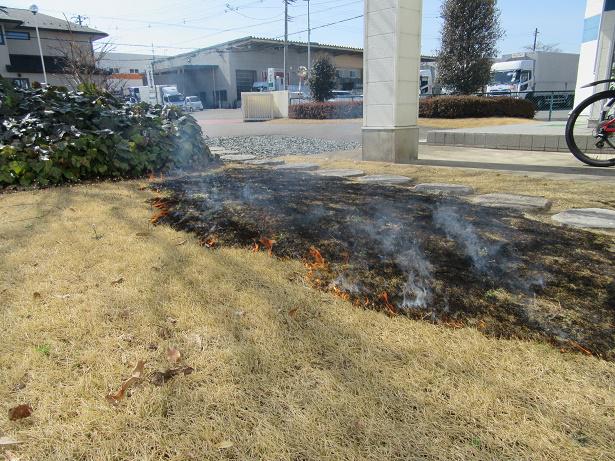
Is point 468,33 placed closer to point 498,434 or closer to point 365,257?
point 365,257

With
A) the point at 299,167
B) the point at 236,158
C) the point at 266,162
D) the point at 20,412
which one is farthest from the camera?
the point at 236,158

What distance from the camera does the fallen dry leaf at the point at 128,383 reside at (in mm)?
1421

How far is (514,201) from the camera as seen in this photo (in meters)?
3.64

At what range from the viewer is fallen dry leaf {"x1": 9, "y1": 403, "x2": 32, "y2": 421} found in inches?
53.3

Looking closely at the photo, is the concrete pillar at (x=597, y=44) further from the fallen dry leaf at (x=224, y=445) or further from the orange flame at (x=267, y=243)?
the fallen dry leaf at (x=224, y=445)

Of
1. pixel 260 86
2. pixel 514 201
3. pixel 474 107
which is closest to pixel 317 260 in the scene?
pixel 514 201

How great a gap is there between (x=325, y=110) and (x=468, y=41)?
24.2ft

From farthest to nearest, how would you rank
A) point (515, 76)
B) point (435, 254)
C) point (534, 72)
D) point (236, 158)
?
1. point (534, 72)
2. point (515, 76)
3. point (236, 158)
4. point (435, 254)

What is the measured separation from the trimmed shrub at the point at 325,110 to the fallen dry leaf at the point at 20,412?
2070 centimetres

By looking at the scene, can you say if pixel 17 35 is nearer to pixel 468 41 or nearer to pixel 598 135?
pixel 468 41

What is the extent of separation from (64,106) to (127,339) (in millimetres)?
5100

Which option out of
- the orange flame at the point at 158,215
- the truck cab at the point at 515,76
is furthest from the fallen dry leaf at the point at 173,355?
the truck cab at the point at 515,76

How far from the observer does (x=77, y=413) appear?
1.37 metres

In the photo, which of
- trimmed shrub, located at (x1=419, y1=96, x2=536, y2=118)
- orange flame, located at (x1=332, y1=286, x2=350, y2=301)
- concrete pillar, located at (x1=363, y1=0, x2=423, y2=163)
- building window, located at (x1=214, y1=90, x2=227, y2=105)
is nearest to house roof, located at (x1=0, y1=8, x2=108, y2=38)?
building window, located at (x1=214, y1=90, x2=227, y2=105)
